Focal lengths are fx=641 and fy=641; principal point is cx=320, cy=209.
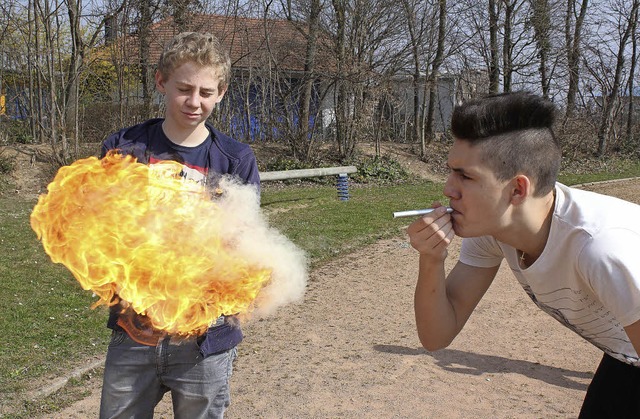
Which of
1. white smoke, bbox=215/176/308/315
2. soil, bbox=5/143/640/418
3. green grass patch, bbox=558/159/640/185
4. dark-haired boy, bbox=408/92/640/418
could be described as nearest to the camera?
dark-haired boy, bbox=408/92/640/418

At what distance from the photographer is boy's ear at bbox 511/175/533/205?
2.56 m

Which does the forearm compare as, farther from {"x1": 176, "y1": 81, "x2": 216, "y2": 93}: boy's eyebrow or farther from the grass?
the grass

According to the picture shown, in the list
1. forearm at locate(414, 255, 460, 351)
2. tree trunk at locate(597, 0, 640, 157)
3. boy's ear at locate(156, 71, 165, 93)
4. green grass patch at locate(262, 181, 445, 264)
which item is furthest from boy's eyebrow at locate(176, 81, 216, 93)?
tree trunk at locate(597, 0, 640, 157)

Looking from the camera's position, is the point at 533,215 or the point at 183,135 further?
the point at 183,135

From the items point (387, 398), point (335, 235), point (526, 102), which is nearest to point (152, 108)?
point (335, 235)

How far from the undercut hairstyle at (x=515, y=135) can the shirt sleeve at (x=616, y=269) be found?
36 cm

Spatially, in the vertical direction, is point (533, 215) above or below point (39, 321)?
above

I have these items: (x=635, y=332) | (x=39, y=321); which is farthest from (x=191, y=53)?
(x=39, y=321)

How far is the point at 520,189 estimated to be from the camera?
2.57 meters

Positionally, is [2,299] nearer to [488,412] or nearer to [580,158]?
[488,412]

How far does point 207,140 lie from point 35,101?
56.6 feet

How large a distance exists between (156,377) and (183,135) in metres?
1.12

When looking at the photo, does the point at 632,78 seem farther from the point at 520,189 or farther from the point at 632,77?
the point at 520,189

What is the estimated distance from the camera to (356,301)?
7.50 metres
